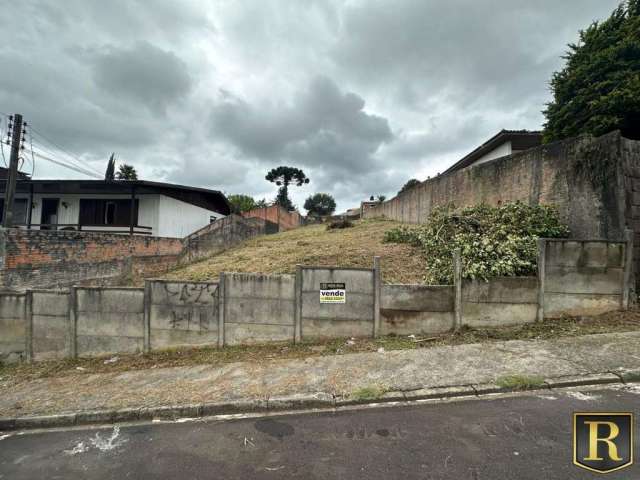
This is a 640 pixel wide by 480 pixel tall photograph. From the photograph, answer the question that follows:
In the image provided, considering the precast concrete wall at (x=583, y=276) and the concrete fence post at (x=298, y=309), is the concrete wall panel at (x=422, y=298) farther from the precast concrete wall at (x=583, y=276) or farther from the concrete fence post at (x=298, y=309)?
the precast concrete wall at (x=583, y=276)

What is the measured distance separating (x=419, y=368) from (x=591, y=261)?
161 inches

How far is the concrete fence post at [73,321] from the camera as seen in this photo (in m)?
5.30

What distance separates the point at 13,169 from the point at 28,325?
9408mm

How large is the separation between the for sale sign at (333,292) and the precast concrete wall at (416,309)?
29.1 inches

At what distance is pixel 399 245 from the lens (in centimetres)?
872

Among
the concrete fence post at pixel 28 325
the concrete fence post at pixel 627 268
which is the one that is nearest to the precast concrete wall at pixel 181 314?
the concrete fence post at pixel 28 325

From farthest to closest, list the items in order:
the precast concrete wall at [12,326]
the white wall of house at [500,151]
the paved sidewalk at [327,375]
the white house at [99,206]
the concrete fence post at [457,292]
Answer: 1. the white wall of house at [500,151]
2. the white house at [99,206]
3. the precast concrete wall at [12,326]
4. the concrete fence post at [457,292]
5. the paved sidewalk at [327,375]

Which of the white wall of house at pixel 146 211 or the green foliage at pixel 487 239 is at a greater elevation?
the white wall of house at pixel 146 211

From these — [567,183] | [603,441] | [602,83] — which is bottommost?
[603,441]

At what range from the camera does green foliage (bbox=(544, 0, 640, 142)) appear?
8.85m

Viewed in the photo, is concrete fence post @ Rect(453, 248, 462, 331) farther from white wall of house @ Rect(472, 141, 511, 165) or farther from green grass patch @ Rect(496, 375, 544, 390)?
white wall of house @ Rect(472, 141, 511, 165)

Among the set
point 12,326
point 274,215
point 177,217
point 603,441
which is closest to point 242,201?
point 274,215

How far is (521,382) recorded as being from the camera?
3.50 m

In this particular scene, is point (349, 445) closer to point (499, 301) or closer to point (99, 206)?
point (499, 301)
